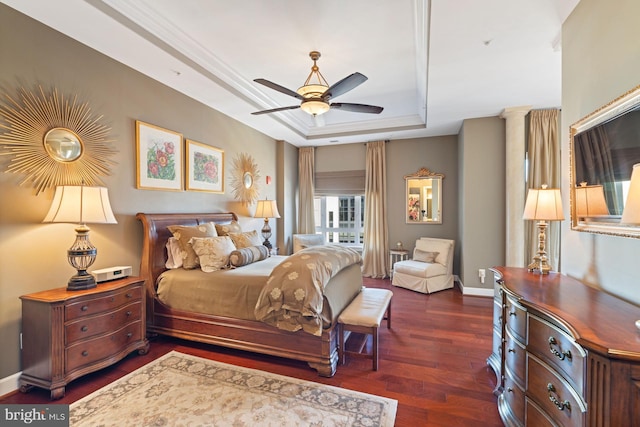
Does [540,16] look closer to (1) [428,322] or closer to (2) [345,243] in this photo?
(1) [428,322]

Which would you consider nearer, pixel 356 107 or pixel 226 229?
pixel 356 107

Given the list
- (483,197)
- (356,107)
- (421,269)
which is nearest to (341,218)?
(421,269)

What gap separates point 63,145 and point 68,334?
158cm

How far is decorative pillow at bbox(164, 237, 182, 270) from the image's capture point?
3.29 metres

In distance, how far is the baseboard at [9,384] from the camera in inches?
84.0

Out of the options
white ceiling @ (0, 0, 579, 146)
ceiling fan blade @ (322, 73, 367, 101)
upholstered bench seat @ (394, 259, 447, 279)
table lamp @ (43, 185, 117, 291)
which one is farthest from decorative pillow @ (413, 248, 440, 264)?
table lamp @ (43, 185, 117, 291)

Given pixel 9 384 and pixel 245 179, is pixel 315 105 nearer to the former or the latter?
pixel 245 179

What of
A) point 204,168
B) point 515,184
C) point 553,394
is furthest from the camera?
point 515,184

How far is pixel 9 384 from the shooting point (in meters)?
2.17

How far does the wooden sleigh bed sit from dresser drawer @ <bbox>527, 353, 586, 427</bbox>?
1405 millimetres

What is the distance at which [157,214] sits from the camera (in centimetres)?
332

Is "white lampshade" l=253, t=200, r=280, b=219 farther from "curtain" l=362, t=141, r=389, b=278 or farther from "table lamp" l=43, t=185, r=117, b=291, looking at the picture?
"table lamp" l=43, t=185, r=117, b=291

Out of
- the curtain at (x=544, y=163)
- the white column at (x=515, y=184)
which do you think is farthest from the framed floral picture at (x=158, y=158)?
the curtain at (x=544, y=163)

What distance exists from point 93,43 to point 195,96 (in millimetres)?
1283
